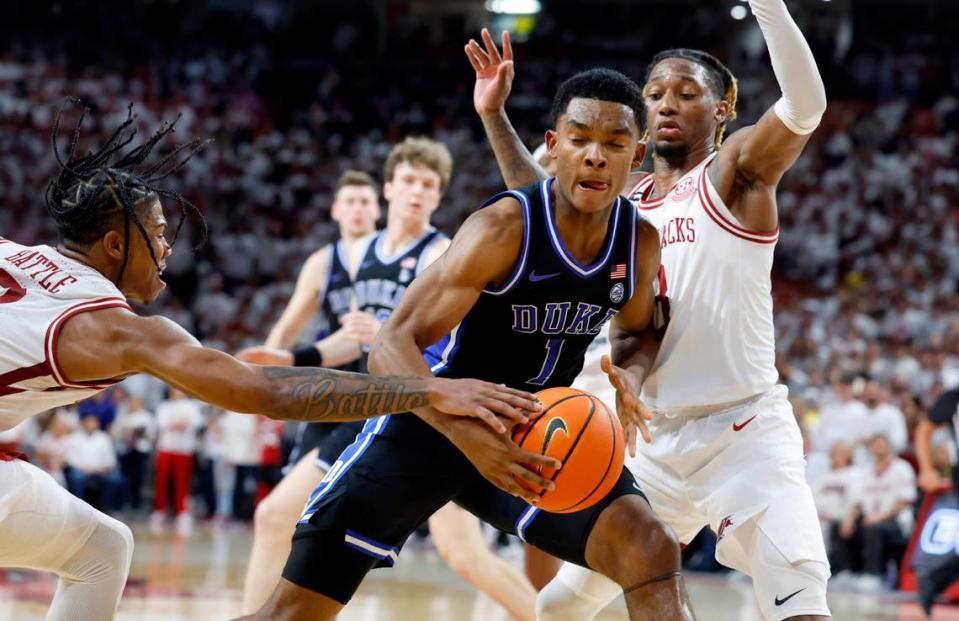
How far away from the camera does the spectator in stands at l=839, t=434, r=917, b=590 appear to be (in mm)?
10141

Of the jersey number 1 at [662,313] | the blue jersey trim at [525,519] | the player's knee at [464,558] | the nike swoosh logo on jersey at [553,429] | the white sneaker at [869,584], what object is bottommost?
the white sneaker at [869,584]

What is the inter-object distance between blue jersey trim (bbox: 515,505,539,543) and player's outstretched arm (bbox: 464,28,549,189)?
4.39 ft

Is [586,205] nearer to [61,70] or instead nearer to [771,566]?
→ [771,566]

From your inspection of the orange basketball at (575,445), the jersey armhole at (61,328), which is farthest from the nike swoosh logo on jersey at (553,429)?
the jersey armhole at (61,328)

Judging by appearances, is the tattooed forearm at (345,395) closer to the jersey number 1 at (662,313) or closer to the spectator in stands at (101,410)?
the jersey number 1 at (662,313)

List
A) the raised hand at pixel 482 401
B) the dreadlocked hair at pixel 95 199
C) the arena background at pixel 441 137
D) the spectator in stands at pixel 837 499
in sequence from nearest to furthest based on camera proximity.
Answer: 1. the raised hand at pixel 482 401
2. the dreadlocked hair at pixel 95 199
3. the spectator in stands at pixel 837 499
4. the arena background at pixel 441 137

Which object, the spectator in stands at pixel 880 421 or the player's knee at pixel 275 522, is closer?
the player's knee at pixel 275 522

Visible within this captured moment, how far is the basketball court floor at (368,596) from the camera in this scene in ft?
24.2

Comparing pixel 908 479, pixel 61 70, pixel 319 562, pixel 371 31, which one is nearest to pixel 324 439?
pixel 319 562

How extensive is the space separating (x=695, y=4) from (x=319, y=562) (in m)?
21.7

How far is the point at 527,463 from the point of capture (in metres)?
3.35

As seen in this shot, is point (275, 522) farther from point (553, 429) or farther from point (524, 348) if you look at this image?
point (553, 429)

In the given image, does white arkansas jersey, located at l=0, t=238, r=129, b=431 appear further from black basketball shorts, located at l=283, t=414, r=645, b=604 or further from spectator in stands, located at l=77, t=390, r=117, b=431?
spectator in stands, located at l=77, t=390, r=117, b=431

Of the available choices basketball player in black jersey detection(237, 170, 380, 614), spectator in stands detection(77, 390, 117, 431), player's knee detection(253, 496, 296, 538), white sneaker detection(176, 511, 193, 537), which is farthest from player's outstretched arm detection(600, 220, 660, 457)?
spectator in stands detection(77, 390, 117, 431)
